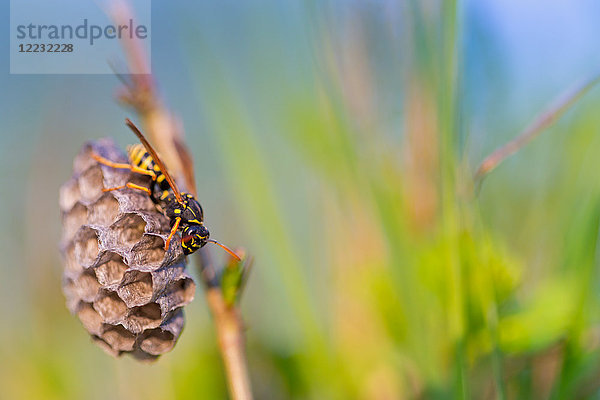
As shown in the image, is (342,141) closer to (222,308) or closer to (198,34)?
(222,308)

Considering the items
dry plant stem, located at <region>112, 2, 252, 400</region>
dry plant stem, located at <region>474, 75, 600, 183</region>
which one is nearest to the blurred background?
dry plant stem, located at <region>474, 75, 600, 183</region>

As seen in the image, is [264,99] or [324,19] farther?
[264,99]

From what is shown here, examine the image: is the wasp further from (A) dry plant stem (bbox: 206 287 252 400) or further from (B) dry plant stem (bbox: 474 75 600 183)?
(B) dry plant stem (bbox: 474 75 600 183)

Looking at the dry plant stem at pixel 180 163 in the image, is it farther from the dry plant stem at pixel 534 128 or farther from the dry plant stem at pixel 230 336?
the dry plant stem at pixel 534 128

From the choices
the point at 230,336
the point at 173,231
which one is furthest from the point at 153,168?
the point at 230,336

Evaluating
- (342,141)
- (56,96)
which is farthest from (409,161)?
(56,96)

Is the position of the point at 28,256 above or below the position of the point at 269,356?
above

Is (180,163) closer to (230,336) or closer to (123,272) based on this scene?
(123,272)
